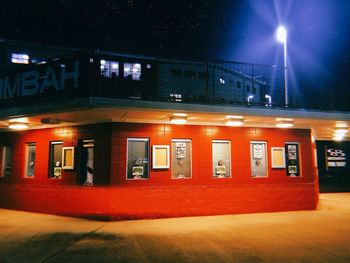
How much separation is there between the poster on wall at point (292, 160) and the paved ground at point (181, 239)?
6.41ft

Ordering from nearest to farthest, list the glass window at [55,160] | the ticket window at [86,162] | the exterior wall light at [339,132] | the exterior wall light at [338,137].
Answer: the ticket window at [86,162] < the glass window at [55,160] < the exterior wall light at [339,132] < the exterior wall light at [338,137]

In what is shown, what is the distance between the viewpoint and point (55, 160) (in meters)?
10.4

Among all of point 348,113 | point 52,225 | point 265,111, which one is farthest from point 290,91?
point 52,225

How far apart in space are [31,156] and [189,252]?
8.52 metres

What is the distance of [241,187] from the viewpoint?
9.55 m

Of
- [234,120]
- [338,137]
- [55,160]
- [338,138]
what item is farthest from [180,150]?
[338,138]

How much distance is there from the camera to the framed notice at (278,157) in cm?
1045

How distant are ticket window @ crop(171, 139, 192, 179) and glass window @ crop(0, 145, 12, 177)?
7249 millimetres

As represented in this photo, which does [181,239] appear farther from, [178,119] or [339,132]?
[339,132]

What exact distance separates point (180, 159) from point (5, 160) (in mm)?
7852

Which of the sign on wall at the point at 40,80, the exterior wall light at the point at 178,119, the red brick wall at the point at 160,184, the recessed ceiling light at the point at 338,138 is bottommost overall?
the red brick wall at the point at 160,184

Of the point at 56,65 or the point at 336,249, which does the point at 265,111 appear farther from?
the point at 56,65

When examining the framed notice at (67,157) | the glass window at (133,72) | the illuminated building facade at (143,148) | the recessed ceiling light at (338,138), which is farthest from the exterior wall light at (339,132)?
the framed notice at (67,157)

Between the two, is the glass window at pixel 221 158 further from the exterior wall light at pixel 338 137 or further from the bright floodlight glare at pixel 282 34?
the exterior wall light at pixel 338 137
